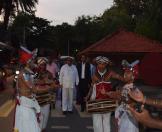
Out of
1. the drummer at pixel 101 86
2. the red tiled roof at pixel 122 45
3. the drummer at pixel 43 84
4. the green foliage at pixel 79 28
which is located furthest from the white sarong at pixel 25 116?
the green foliage at pixel 79 28

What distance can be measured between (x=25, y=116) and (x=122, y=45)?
22198 mm

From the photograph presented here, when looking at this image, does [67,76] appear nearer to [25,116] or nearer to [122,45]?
[25,116]

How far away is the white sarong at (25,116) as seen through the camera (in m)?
9.66

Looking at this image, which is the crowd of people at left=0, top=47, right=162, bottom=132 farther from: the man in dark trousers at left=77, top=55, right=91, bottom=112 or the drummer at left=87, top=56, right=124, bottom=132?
the man in dark trousers at left=77, top=55, right=91, bottom=112

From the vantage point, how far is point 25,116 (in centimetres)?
968

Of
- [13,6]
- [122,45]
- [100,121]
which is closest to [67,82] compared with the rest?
[100,121]

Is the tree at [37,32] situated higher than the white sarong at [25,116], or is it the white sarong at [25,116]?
the tree at [37,32]

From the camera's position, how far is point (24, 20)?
339ft

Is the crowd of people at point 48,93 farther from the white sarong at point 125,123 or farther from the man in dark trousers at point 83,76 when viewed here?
the man in dark trousers at point 83,76

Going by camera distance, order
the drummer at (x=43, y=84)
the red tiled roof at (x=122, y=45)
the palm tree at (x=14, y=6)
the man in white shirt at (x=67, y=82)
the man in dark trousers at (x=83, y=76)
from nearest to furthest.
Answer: the drummer at (x=43, y=84) < the man in white shirt at (x=67, y=82) < the man in dark trousers at (x=83, y=76) < the red tiled roof at (x=122, y=45) < the palm tree at (x=14, y=6)

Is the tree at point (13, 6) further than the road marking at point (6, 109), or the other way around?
the tree at point (13, 6)

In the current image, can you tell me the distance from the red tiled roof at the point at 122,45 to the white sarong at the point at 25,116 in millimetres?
20270

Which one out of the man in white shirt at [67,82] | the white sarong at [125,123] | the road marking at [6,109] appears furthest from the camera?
the man in white shirt at [67,82]

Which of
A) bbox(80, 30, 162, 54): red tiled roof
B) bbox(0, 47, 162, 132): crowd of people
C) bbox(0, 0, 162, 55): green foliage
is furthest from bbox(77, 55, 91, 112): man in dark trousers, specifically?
bbox(0, 0, 162, 55): green foliage
